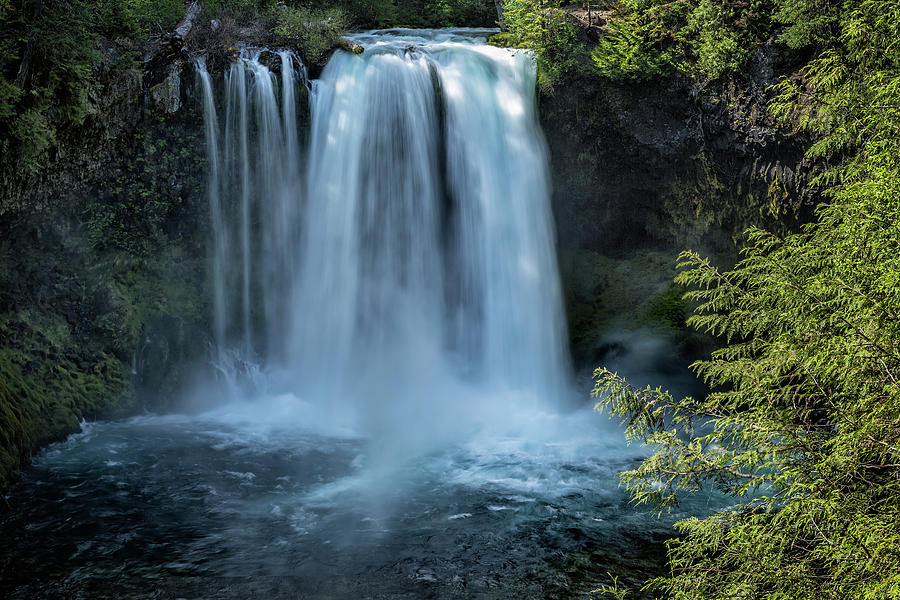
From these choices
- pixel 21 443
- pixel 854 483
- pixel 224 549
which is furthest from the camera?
pixel 21 443

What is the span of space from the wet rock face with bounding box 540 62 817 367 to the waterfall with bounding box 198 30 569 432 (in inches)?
25.0

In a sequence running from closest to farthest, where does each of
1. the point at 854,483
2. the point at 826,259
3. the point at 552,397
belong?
1. the point at 854,483
2. the point at 826,259
3. the point at 552,397

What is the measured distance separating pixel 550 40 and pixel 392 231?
4.58 meters

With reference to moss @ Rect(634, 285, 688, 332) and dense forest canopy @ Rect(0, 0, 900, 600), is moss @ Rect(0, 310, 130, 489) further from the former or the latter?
moss @ Rect(634, 285, 688, 332)

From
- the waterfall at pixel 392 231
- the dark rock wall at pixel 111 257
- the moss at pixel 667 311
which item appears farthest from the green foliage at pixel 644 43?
the dark rock wall at pixel 111 257

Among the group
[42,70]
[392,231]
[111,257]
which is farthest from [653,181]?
[42,70]

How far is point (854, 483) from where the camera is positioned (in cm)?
395

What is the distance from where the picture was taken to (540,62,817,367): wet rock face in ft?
36.8

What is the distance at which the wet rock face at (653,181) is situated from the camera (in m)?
11.2

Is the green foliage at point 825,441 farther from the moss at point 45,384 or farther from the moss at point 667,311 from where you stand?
the moss at point 45,384

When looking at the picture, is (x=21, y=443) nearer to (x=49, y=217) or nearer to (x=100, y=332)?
(x=100, y=332)

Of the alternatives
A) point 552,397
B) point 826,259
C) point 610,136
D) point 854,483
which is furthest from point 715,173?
point 854,483

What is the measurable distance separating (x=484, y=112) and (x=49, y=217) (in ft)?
25.7

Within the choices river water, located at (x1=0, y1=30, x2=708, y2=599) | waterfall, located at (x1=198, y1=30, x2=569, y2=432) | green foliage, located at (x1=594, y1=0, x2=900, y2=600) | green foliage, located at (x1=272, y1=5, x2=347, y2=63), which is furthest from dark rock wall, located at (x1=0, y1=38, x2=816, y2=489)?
green foliage, located at (x1=594, y1=0, x2=900, y2=600)
